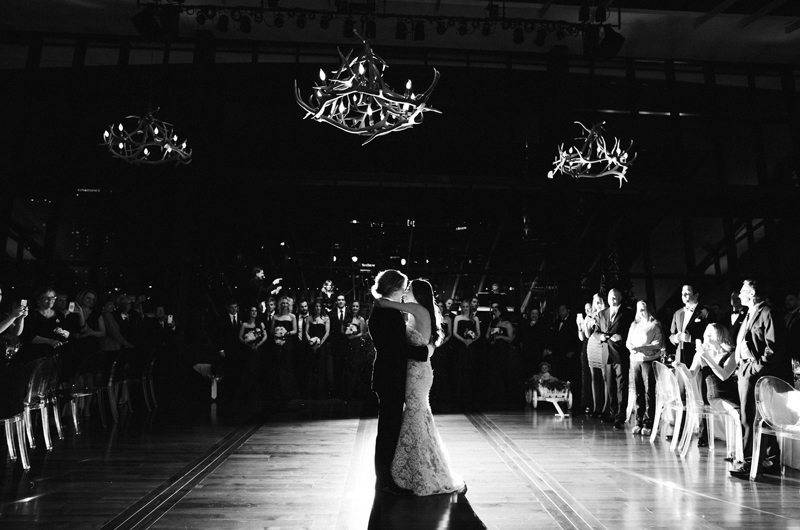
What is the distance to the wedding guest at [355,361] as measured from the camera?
30.3 ft

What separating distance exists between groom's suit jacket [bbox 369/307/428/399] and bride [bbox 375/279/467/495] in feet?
0.18

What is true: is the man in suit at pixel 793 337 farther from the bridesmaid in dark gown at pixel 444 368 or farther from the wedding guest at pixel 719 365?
the bridesmaid in dark gown at pixel 444 368

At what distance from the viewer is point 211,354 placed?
8992mm

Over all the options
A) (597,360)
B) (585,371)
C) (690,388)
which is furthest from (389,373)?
(585,371)

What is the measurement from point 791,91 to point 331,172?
27.7 feet

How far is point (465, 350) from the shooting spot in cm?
962

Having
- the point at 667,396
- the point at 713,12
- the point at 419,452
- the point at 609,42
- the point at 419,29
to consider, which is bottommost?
the point at 419,452

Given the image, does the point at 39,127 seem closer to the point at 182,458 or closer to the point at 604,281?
the point at 182,458

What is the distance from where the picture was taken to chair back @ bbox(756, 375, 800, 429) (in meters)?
3.95

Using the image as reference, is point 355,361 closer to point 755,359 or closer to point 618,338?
point 618,338

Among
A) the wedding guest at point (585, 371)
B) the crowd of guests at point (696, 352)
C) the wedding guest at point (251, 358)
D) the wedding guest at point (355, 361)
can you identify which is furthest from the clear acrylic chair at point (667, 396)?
the wedding guest at point (251, 358)

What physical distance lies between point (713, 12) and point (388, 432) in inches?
353

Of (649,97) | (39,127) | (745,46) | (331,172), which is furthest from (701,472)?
(39,127)

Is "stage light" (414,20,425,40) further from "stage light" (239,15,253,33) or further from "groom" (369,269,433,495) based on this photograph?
"groom" (369,269,433,495)
